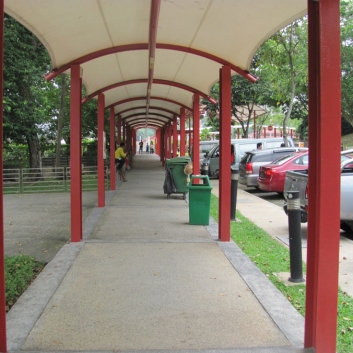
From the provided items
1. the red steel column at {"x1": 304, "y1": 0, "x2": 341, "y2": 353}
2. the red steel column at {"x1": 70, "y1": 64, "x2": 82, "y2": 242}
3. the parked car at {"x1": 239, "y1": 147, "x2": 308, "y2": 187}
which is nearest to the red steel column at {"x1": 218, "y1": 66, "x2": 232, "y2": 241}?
the red steel column at {"x1": 70, "y1": 64, "x2": 82, "y2": 242}

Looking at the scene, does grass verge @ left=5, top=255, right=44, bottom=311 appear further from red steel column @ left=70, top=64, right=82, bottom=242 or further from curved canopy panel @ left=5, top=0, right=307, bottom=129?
curved canopy panel @ left=5, top=0, right=307, bottom=129

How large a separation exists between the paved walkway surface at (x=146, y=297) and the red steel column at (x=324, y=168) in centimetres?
48

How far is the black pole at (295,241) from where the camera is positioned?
5.83m

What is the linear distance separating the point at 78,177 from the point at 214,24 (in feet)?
11.6

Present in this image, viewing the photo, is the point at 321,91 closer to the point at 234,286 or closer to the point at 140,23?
the point at 234,286

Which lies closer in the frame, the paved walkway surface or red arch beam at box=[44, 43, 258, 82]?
the paved walkway surface

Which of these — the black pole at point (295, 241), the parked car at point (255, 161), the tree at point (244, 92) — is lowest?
the black pole at point (295, 241)

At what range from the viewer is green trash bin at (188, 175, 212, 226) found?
366 inches

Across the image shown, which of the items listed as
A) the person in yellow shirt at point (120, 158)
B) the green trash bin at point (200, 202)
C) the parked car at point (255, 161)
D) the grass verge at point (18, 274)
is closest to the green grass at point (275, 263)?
the green trash bin at point (200, 202)

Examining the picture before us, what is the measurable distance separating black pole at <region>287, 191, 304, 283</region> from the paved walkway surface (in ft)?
1.32

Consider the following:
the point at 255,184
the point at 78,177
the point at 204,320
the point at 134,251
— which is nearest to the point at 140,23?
the point at 78,177

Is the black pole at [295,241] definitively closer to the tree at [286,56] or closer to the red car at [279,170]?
the red car at [279,170]

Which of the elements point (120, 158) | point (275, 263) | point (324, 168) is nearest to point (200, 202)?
point (275, 263)

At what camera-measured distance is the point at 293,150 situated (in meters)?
17.6
